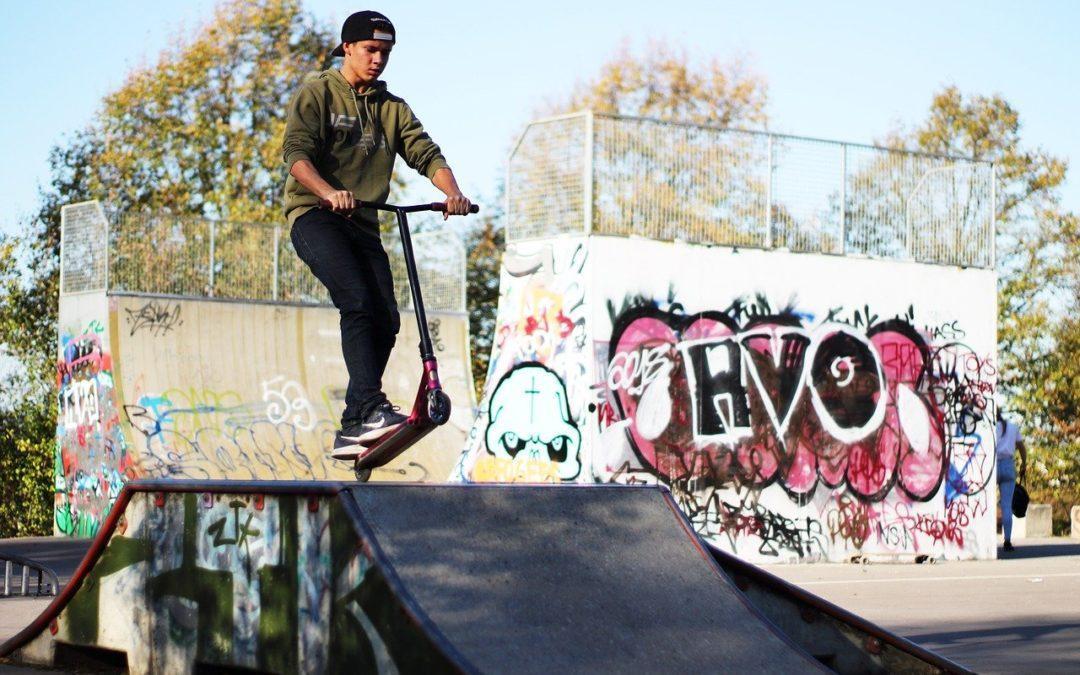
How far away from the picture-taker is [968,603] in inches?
463

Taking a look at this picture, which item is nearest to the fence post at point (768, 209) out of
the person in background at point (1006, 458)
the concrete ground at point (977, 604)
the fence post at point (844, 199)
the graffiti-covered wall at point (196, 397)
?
the fence post at point (844, 199)

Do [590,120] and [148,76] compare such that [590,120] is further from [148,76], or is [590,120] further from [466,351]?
[148,76]

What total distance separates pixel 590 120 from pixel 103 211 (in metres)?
10.5

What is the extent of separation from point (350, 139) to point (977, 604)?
7.05 m

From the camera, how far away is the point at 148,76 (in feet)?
129

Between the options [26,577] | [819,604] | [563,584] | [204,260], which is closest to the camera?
[563,584]

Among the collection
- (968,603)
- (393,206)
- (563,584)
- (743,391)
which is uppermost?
(393,206)

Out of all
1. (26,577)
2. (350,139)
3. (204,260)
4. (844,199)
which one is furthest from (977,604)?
(204,260)

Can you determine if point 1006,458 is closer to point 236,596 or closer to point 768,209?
point 768,209

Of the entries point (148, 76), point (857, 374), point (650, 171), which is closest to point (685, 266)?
point (650, 171)

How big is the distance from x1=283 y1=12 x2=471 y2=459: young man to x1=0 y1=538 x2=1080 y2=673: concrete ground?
2.07 metres

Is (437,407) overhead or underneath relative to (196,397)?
overhead

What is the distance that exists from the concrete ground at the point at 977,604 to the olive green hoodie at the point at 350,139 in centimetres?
374

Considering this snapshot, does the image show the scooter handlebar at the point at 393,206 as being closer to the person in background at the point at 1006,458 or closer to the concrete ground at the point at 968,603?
the concrete ground at the point at 968,603
